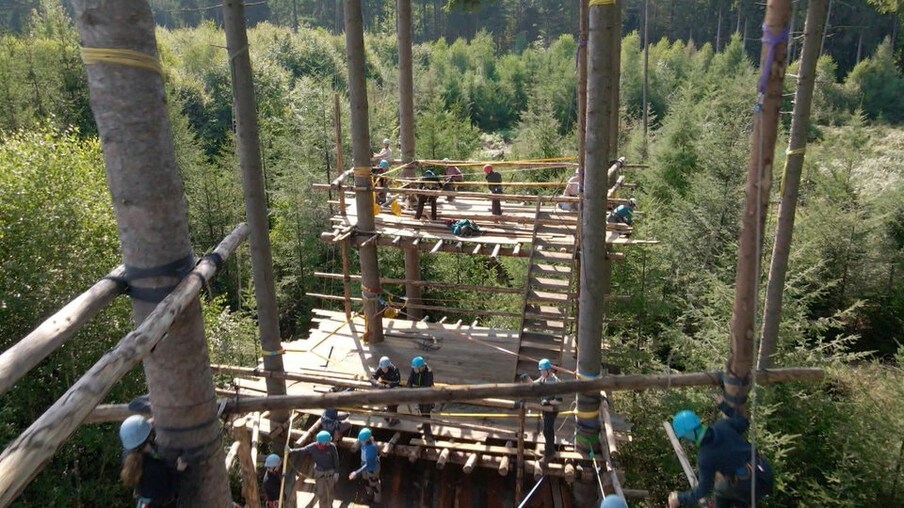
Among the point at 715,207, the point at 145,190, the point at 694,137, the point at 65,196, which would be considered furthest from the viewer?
the point at 694,137

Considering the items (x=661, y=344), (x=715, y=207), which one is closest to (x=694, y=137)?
(x=715, y=207)

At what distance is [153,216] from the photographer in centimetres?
244

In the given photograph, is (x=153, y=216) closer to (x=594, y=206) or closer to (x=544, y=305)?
(x=594, y=206)

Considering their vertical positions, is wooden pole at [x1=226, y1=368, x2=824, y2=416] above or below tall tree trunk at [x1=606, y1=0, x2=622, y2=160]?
below

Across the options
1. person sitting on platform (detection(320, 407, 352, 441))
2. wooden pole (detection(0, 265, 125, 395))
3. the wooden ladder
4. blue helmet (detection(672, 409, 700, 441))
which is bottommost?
person sitting on platform (detection(320, 407, 352, 441))

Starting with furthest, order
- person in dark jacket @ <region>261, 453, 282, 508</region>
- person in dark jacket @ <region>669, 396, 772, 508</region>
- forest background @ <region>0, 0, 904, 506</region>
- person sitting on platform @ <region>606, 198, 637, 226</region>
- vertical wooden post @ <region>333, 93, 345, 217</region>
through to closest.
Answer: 1. forest background @ <region>0, 0, 904, 506</region>
2. vertical wooden post @ <region>333, 93, 345, 217</region>
3. person sitting on platform @ <region>606, 198, 637, 226</region>
4. person in dark jacket @ <region>261, 453, 282, 508</region>
5. person in dark jacket @ <region>669, 396, 772, 508</region>

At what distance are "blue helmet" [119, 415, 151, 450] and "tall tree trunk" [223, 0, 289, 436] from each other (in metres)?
4.72

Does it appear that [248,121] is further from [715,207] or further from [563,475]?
[715,207]

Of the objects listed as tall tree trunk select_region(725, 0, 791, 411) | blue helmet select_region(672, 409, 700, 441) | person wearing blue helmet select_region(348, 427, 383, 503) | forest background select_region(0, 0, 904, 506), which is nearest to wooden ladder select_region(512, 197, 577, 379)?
person wearing blue helmet select_region(348, 427, 383, 503)

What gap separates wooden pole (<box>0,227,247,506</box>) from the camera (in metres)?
1.61

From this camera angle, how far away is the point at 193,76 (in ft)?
108

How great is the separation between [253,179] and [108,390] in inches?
265

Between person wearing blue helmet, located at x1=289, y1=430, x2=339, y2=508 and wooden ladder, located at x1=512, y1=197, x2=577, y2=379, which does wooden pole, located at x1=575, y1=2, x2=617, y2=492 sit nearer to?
wooden ladder, located at x1=512, y1=197, x2=577, y2=379

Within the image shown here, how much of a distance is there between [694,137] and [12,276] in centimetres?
2427
